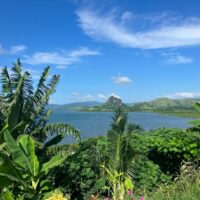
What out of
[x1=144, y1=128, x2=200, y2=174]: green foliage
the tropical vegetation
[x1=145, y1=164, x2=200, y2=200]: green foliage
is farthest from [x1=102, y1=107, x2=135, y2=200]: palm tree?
[x1=145, y1=164, x2=200, y2=200]: green foliage

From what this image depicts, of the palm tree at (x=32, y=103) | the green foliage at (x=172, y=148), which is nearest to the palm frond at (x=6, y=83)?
the palm tree at (x=32, y=103)

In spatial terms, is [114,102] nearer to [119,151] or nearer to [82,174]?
[119,151]

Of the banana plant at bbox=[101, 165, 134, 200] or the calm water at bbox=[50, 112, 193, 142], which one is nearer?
the banana plant at bbox=[101, 165, 134, 200]

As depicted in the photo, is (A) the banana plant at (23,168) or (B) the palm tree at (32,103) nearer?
(A) the banana plant at (23,168)

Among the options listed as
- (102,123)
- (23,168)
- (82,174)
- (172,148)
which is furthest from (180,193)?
(102,123)

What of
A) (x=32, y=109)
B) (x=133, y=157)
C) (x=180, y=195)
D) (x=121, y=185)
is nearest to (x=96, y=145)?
(x=133, y=157)

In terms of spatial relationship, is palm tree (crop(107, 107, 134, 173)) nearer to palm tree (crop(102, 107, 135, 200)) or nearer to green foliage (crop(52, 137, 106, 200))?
palm tree (crop(102, 107, 135, 200))

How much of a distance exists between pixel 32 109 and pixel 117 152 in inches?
176

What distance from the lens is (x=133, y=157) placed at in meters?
9.70

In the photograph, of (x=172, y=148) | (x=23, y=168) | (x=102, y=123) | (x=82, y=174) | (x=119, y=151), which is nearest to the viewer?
(x=23, y=168)

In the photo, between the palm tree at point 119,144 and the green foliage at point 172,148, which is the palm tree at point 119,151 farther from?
the green foliage at point 172,148

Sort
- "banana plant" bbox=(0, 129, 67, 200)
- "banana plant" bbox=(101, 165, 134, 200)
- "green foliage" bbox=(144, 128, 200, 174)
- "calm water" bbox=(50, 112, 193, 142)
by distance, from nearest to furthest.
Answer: "banana plant" bbox=(0, 129, 67, 200) < "banana plant" bbox=(101, 165, 134, 200) < "green foliage" bbox=(144, 128, 200, 174) < "calm water" bbox=(50, 112, 193, 142)

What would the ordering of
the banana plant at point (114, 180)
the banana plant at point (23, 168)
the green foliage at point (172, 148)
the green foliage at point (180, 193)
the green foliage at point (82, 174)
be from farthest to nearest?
the green foliage at point (172, 148)
the green foliage at point (82, 174)
the banana plant at point (114, 180)
the green foliage at point (180, 193)
the banana plant at point (23, 168)

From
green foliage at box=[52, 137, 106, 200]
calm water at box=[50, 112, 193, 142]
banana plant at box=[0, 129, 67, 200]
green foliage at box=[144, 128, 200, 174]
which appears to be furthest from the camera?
calm water at box=[50, 112, 193, 142]
